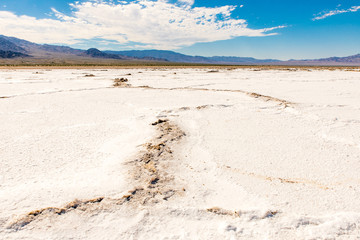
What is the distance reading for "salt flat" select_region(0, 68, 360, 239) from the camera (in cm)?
216

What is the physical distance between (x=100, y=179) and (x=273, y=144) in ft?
8.88

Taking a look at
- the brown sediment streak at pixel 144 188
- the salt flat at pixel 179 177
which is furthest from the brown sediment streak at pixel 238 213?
the brown sediment streak at pixel 144 188

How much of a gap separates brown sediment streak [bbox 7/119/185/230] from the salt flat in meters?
0.01

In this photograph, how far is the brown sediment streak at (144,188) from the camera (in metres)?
2.26

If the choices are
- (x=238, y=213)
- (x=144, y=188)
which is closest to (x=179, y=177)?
(x=144, y=188)

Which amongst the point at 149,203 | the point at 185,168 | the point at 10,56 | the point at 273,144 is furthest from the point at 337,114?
the point at 10,56

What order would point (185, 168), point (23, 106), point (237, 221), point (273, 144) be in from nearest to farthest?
point (237, 221), point (185, 168), point (273, 144), point (23, 106)

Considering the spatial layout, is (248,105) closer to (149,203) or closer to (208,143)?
(208,143)

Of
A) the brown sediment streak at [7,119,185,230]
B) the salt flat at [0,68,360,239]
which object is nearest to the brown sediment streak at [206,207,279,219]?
the salt flat at [0,68,360,239]

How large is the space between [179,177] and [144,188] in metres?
0.46

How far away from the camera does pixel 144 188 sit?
271cm

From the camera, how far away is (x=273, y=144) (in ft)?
13.1

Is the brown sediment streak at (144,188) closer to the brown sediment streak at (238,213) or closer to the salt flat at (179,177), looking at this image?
the salt flat at (179,177)

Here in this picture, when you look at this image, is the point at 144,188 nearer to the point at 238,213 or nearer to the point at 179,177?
the point at 179,177
